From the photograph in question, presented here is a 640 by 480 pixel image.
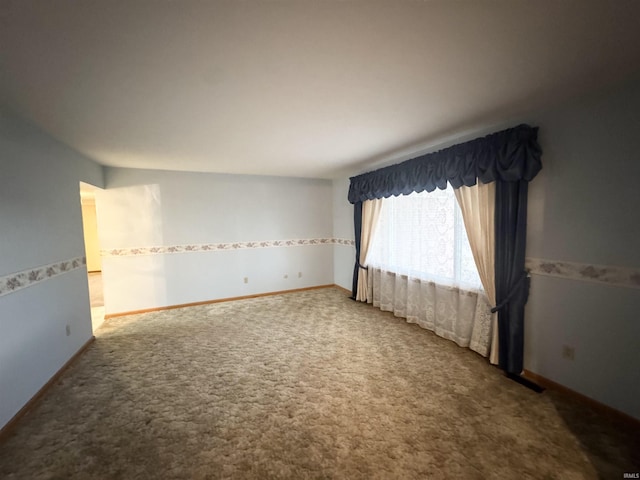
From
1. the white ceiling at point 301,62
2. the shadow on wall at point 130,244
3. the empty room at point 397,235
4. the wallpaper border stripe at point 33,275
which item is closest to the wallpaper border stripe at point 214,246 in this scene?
the shadow on wall at point 130,244

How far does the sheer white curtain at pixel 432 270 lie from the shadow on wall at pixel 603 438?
2.32 ft

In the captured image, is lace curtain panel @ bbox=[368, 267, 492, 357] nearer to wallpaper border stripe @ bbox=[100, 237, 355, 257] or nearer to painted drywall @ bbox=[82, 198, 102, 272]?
wallpaper border stripe @ bbox=[100, 237, 355, 257]

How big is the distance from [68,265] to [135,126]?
167 centimetres

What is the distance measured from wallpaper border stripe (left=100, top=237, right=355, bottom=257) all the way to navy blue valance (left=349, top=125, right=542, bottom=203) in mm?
1674

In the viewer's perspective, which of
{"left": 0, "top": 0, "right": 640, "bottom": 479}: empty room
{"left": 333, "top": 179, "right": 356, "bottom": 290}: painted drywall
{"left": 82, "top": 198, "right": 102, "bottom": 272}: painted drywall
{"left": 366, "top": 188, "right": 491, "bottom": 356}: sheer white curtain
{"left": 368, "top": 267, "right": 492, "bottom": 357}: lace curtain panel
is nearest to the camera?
{"left": 0, "top": 0, "right": 640, "bottom": 479}: empty room

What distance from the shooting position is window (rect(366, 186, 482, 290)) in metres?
2.65

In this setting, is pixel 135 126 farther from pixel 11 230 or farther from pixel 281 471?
pixel 281 471

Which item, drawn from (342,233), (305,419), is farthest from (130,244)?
(305,419)

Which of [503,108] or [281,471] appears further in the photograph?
[503,108]

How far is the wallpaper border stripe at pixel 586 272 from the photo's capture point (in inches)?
64.3

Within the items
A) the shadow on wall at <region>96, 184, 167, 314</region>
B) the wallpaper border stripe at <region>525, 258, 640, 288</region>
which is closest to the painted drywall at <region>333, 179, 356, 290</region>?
the wallpaper border stripe at <region>525, 258, 640, 288</region>

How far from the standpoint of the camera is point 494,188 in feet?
7.39

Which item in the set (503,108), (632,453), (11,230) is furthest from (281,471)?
(503,108)

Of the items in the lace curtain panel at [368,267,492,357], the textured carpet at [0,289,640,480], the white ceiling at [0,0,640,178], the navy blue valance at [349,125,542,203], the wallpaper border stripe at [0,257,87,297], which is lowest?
the textured carpet at [0,289,640,480]
